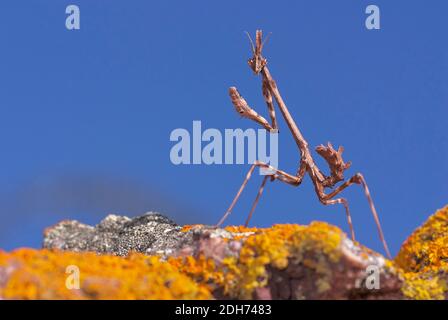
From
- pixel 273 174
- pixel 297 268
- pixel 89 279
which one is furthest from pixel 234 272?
pixel 273 174

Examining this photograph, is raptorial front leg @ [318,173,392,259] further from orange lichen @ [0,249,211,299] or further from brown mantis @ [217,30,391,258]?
orange lichen @ [0,249,211,299]

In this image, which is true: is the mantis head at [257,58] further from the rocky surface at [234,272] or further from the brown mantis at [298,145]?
the rocky surface at [234,272]

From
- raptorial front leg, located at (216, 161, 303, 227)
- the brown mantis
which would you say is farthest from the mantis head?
raptorial front leg, located at (216, 161, 303, 227)

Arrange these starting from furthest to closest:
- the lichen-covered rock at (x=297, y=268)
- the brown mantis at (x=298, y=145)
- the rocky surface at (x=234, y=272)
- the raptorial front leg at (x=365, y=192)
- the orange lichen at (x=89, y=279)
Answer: the brown mantis at (x=298, y=145) < the raptorial front leg at (x=365, y=192) < the lichen-covered rock at (x=297, y=268) < the rocky surface at (x=234, y=272) < the orange lichen at (x=89, y=279)

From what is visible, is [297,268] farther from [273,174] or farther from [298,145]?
[298,145]

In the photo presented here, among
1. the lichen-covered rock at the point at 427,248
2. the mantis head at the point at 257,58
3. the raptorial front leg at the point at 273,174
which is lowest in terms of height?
the lichen-covered rock at the point at 427,248

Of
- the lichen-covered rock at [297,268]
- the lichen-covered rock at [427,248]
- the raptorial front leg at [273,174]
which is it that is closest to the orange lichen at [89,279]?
the lichen-covered rock at [297,268]
